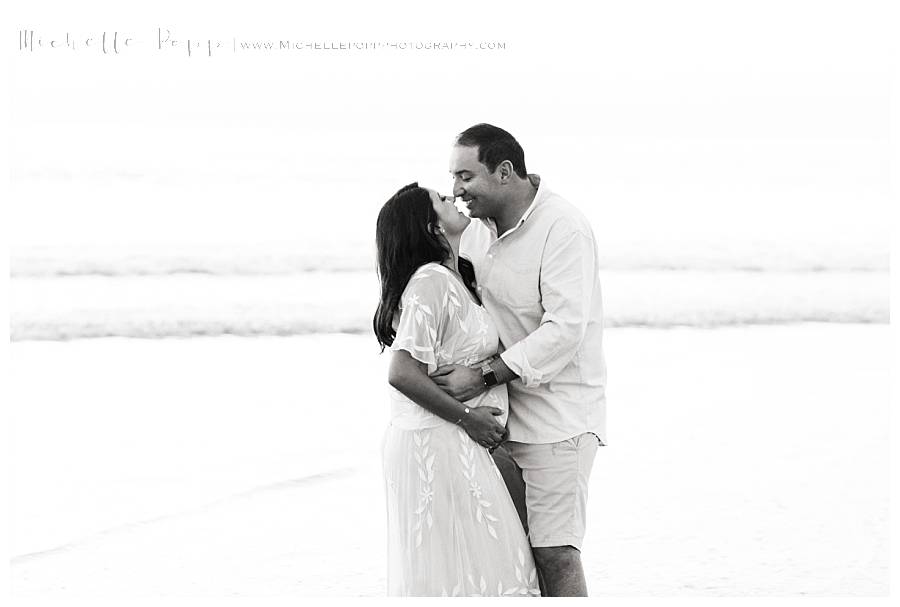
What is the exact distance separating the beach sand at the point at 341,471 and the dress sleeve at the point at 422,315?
185 centimetres

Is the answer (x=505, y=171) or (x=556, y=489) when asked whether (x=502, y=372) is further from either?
(x=505, y=171)

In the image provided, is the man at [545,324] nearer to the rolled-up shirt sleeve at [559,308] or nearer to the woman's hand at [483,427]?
the rolled-up shirt sleeve at [559,308]

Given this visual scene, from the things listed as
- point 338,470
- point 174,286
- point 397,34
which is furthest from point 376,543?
point 174,286

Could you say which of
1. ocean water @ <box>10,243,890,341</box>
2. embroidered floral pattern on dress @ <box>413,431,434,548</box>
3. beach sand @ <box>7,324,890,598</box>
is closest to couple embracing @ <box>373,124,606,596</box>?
embroidered floral pattern on dress @ <box>413,431,434,548</box>

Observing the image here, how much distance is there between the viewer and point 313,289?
12148mm

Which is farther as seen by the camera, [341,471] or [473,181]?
[341,471]

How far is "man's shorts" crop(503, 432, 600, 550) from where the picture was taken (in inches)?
104

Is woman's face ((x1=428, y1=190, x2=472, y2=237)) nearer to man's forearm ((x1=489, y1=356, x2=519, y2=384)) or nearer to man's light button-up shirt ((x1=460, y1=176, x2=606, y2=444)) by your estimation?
man's light button-up shirt ((x1=460, y1=176, x2=606, y2=444))

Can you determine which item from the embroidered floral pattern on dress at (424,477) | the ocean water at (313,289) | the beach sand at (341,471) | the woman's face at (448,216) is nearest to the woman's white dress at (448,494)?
the embroidered floral pattern on dress at (424,477)

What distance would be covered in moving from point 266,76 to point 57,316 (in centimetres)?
446

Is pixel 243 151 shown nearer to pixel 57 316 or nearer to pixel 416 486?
pixel 57 316

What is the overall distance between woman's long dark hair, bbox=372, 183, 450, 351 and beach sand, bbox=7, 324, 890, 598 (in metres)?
1.91

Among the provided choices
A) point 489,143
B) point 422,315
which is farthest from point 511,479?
point 489,143

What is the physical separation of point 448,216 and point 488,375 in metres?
0.41
